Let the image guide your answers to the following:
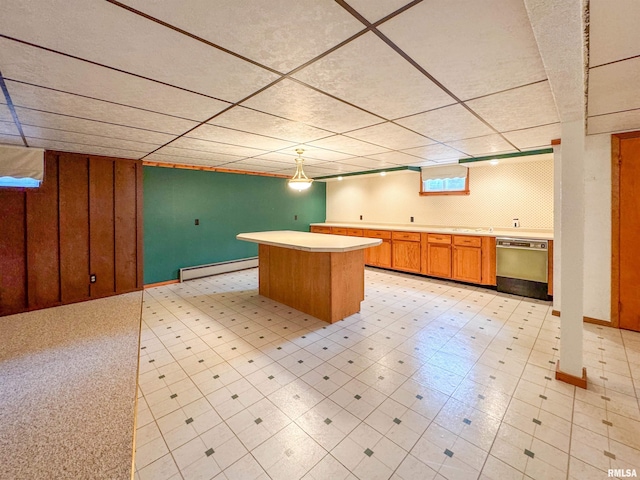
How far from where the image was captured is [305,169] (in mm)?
5848

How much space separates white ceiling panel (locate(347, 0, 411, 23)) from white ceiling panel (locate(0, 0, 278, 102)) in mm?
709

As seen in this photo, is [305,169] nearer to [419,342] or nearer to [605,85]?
[419,342]

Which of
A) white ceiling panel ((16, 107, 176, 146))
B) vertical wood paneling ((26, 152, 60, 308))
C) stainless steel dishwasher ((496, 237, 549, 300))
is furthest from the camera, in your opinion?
stainless steel dishwasher ((496, 237, 549, 300))

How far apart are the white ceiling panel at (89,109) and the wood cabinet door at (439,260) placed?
14.9ft

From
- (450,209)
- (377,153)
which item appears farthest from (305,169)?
(450,209)

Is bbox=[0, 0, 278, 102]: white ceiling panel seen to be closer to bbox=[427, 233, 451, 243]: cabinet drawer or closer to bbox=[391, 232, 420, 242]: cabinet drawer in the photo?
bbox=[427, 233, 451, 243]: cabinet drawer

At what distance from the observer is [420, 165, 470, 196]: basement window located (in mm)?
5422

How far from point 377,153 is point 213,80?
112 inches

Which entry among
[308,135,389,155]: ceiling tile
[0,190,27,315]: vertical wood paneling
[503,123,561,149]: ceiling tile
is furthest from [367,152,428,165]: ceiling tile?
[0,190,27,315]: vertical wood paneling

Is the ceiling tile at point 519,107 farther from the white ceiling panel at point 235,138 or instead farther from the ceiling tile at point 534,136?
the white ceiling panel at point 235,138

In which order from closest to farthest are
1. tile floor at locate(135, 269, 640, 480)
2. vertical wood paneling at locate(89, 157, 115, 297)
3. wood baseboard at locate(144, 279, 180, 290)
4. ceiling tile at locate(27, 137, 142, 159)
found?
tile floor at locate(135, 269, 640, 480), ceiling tile at locate(27, 137, 142, 159), vertical wood paneling at locate(89, 157, 115, 297), wood baseboard at locate(144, 279, 180, 290)

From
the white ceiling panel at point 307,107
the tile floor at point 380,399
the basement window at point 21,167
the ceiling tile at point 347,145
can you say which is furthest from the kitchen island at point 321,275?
the basement window at point 21,167

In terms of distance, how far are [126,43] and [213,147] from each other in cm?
241

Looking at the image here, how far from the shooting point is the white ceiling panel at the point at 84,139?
2.90 metres
